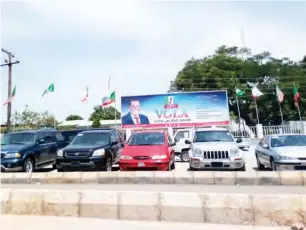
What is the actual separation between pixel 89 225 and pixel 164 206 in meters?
1.32

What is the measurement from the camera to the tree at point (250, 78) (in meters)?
39.0

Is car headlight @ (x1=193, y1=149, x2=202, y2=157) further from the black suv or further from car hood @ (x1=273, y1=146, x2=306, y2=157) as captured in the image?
the black suv

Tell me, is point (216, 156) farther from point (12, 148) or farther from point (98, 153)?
point (12, 148)

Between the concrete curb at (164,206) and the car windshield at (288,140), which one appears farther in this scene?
the car windshield at (288,140)

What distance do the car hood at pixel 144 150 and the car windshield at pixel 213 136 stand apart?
1.78m

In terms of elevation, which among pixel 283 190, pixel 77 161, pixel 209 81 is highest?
pixel 209 81

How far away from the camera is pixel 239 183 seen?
32.3 feet

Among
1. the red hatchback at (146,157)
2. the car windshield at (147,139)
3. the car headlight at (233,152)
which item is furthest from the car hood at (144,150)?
the car headlight at (233,152)

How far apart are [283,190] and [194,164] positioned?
3206 mm

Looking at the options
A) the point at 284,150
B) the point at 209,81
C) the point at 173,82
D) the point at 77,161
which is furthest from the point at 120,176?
the point at 173,82

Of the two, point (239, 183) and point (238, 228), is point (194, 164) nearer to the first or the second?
point (239, 183)

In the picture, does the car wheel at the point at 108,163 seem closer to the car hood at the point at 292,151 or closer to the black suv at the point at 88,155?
the black suv at the point at 88,155

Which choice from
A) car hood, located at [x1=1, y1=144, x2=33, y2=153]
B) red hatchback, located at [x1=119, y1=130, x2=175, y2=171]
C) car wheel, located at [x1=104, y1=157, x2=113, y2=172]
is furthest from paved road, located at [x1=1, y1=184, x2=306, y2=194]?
car hood, located at [x1=1, y1=144, x2=33, y2=153]

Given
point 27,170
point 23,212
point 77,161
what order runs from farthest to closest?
point 27,170 → point 77,161 → point 23,212
